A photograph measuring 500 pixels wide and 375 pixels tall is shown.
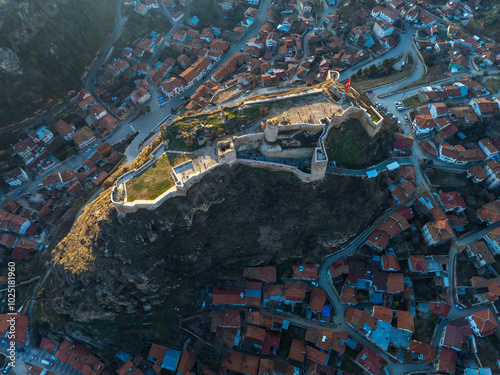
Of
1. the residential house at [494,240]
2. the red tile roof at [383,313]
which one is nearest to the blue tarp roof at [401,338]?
the red tile roof at [383,313]

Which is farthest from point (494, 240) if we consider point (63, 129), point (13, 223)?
point (63, 129)

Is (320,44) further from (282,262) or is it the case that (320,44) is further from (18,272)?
(18,272)

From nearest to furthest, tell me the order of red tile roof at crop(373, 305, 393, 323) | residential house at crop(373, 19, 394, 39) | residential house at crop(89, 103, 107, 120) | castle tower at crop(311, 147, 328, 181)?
1. castle tower at crop(311, 147, 328, 181)
2. red tile roof at crop(373, 305, 393, 323)
3. residential house at crop(89, 103, 107, 120)
4. residential house at crop(373, 19, 394, 39)

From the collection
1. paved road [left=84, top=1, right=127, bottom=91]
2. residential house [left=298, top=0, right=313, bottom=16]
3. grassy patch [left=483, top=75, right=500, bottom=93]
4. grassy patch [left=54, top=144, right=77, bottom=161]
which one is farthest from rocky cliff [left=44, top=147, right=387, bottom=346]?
residential house [left=298, top=0, right=313, bottom=16]

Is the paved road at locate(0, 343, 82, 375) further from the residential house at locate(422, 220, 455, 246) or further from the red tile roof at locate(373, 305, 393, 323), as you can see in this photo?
the residential house at locate(422, 220, 455, 246)

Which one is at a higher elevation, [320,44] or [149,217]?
[149,217]

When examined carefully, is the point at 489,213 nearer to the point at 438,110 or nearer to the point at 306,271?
the point at 438,110

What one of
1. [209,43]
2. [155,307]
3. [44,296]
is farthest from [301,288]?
[209,43]
